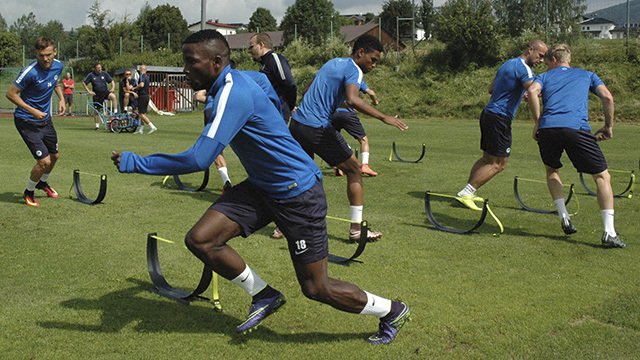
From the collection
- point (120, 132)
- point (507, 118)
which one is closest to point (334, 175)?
point (507, 118)

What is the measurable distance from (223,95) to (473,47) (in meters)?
34.6

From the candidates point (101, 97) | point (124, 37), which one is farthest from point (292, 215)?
point (124, 37)

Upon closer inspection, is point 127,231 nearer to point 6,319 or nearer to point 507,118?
point 6,319

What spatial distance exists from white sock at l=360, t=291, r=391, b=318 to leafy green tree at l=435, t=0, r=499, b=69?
33578mm

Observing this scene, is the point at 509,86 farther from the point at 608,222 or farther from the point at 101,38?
the point at 101,38

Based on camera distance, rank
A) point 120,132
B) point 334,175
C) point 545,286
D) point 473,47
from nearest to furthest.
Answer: point 545,286 < point 334,175 < point 120,132 < point 473,47

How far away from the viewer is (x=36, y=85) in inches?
343

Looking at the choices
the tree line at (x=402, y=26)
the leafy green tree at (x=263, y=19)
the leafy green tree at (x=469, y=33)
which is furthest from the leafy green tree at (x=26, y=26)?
the leafy green tree at (x=469, y=33)

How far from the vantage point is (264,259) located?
639 cm

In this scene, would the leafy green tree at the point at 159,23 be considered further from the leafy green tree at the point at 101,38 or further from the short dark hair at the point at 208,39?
the short dark hair at the point at 208,39

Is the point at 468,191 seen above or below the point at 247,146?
below

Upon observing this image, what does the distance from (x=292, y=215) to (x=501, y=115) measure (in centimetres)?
→ 543

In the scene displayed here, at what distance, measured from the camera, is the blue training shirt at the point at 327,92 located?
6762 millimetres

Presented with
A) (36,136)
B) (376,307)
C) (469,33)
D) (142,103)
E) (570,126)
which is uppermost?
(469,33)
